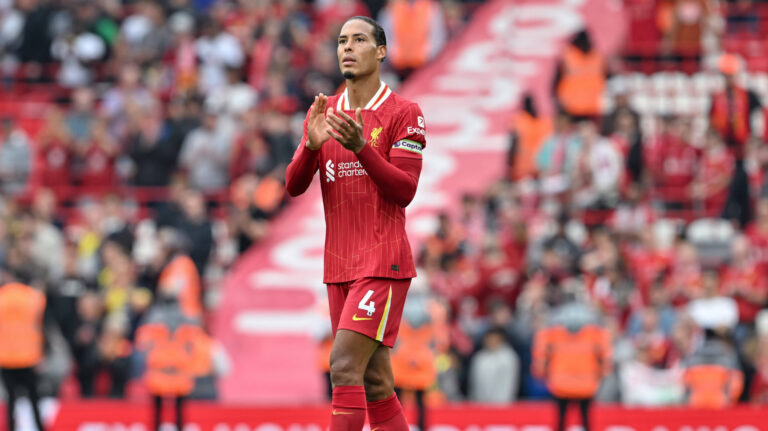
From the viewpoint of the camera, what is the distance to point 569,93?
18469 millimetres

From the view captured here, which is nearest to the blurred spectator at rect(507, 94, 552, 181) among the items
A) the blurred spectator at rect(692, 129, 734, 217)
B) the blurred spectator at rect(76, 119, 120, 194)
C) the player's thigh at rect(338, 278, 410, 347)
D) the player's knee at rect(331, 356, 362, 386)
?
the blurred spectator at rect(692, 129, 734, 217)

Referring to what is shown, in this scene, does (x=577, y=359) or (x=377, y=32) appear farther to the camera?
(x=577, y=359)

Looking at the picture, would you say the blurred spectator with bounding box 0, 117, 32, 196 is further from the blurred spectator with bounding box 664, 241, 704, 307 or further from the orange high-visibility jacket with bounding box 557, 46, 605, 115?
the blurred spectator with bounding box 664, 241, 704, 307

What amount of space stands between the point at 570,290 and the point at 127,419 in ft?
13.7

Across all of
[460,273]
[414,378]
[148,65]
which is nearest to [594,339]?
[414,378]

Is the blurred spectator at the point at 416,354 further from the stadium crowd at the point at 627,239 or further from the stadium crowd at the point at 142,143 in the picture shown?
the stadium crowd at the point at 142,143

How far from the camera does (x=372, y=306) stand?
665 cm

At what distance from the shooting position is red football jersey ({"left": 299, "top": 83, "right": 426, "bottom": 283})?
6.75 metres

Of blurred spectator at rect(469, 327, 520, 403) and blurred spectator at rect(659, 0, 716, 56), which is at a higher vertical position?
blurred spectator at rect(659, 0, 716, 56)

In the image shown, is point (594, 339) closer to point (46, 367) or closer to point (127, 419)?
point (127, 419)

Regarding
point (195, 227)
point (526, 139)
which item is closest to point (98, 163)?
point (195, 227)

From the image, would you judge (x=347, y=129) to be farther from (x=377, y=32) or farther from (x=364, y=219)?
(x=377, y=32)

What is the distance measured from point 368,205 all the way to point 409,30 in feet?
43.6

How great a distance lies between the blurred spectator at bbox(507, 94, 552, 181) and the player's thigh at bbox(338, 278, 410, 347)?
35.7ft
